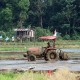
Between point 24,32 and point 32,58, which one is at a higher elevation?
point 24,32

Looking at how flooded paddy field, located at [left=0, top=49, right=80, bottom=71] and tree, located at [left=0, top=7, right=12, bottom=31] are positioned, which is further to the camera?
tree, located at [left=0, top=7, right=12, bottom=31]

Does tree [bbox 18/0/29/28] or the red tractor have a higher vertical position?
tree [bbox 18/0/29/28]

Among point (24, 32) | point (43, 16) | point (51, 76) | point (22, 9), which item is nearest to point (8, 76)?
point (51, 76)

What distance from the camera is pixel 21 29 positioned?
75.9 meters

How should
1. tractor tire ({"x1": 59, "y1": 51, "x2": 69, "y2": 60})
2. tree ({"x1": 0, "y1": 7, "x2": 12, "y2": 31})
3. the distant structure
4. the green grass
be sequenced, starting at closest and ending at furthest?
the green grass → tractor tire ({"x1": 59, "y1": 51, "x2": 69, "y2": 60}) → the distant structure → tree ({"x1": 0, "y1": 7, "x2": 12, "y2": 31})

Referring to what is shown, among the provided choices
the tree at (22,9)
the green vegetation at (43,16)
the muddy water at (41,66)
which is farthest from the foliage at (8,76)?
the tree at (22,9)

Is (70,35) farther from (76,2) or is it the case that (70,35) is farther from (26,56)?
(26,56)

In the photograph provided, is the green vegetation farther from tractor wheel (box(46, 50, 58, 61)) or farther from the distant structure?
tractor wheel (box(46, 50, 58, 61))

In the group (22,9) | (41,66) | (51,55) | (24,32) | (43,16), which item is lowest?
(41,66)

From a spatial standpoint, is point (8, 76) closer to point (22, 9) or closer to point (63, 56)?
point (63, 56)

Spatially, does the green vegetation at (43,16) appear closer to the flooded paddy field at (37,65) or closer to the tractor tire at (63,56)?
the flooded paddy field at (37,65)

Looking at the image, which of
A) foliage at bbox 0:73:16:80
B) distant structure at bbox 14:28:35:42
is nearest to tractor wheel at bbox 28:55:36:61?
foliage at bbox 0:73:16:80

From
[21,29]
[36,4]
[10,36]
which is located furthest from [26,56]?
[36,4]

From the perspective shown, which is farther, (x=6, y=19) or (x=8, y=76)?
(x=6, y=19)
